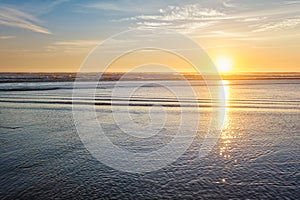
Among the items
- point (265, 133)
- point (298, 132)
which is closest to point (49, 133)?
point (265, 133)

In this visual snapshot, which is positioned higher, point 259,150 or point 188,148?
point 259,150

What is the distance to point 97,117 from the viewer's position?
69.3 feet

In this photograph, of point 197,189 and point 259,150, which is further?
point 259,150

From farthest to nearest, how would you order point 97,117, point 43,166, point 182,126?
point 97,117 → point 182,126 → point 43,166

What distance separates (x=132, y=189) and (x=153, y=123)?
34.6ft

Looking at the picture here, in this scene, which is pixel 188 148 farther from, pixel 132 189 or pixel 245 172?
pixel 132 189

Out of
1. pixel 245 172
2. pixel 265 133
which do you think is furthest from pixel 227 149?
pixel 265 133

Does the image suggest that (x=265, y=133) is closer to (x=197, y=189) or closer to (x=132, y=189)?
(x=197, y=189)

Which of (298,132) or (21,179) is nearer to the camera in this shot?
(21,179)

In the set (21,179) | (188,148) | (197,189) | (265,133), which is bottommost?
(21,179)

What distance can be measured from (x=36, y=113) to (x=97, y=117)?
5724 millimetres

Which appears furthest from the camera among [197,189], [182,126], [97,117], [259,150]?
[97,117]

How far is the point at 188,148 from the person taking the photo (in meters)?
12.8

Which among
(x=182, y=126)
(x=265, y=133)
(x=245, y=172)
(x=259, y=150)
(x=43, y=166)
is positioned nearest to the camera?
(x=245, y=172)
